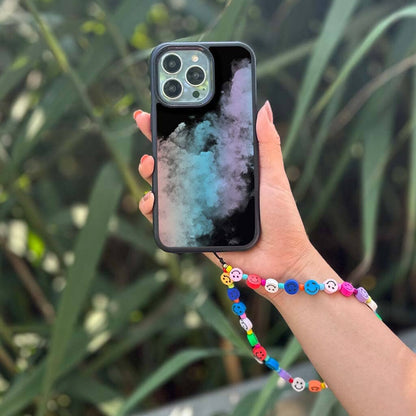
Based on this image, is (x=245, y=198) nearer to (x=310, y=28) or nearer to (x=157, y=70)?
(x=157, y=70)

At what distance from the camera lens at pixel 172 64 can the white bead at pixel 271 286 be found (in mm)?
144

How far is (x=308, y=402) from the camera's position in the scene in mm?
603

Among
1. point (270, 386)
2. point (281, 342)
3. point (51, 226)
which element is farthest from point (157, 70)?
point (281, 342)

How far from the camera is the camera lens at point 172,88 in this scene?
1.29 ft

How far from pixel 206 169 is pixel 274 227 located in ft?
0.18

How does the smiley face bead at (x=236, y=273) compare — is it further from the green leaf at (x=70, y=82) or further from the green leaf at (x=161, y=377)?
the green leaf at (x=70, y=82)

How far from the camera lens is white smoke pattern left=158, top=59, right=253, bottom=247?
38cm

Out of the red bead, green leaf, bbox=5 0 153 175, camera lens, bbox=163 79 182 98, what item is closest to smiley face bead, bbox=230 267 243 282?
the red bead

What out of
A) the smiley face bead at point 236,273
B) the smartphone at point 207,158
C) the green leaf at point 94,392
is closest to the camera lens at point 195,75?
the smartphone at point 207,158

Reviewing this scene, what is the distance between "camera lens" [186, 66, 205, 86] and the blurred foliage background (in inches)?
1.4

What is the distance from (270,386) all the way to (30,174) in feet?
1.27

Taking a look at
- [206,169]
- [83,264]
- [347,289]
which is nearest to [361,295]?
[347,289]

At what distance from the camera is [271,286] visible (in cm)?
36

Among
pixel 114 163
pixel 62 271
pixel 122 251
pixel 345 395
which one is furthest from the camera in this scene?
pixel 122 251
